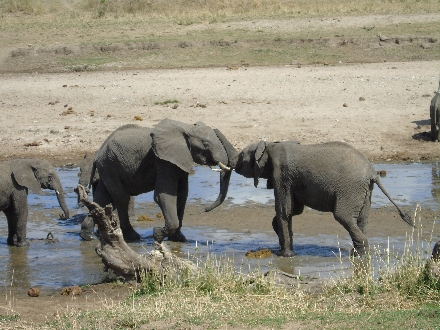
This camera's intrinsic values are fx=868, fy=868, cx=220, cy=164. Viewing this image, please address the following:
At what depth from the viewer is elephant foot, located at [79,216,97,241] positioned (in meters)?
11.9

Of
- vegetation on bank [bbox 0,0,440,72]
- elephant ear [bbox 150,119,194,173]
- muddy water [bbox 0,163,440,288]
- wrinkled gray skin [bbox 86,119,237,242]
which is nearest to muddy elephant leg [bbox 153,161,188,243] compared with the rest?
wrinkled gray skin [bbox 86,119,237,242]

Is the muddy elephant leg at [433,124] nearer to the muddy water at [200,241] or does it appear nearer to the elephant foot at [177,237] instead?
the muddy water at [200,241]

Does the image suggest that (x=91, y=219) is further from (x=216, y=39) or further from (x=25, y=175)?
(x=216, y=39)

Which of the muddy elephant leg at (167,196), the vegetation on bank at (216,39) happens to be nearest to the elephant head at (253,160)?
the muddy elephant leg at (167,196)

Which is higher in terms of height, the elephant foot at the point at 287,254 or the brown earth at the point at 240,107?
the brown earth at the point at 240,107

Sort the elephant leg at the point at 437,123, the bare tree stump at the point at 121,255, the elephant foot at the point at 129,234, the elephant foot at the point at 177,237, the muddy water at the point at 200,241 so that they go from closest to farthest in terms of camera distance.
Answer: the bare tree stump at the point at 121,255 → the muddy water at the point at 200,241 → the elephant foot at the point at 177,237 → the elephant foot at the point at 129,234 → the elephant leg at the point at 437,123

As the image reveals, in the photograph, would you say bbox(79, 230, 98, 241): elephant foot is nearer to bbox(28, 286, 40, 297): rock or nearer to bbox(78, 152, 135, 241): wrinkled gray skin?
bbox(78, 152, 135, 241): wrinkled gray skin

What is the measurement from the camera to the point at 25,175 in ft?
39.1

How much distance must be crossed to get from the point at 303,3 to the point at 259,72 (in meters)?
17.3

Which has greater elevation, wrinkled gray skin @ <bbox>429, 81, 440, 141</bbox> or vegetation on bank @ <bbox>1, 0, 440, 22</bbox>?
vegetation on bank @ <bbox>1, 0, 440, 22</bbox>

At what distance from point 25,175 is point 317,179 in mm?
4153

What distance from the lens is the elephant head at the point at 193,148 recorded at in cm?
1082

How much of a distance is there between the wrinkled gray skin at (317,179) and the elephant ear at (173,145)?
2.23 feet

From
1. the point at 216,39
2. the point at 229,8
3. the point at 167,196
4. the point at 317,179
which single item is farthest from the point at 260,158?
the point at 229,8
